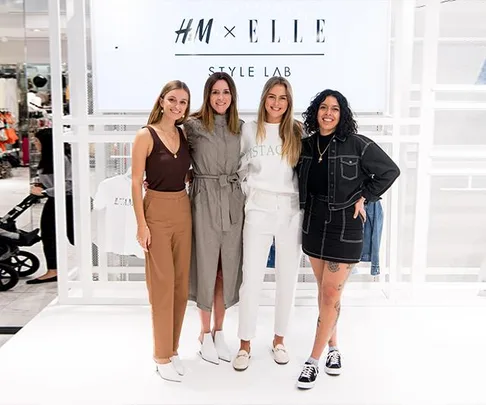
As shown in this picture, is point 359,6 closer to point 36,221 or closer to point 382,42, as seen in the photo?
point 382,42

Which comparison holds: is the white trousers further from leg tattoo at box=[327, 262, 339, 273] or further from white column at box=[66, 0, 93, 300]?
white column at box=[66, 0, 93, 300]

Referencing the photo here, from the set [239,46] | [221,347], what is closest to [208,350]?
[221,347]

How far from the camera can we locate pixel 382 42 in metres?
3.97

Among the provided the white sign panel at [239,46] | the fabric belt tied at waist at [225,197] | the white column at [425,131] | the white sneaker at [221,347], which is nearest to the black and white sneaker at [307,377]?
the white sneaker at [221,347]

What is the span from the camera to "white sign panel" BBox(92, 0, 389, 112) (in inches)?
155

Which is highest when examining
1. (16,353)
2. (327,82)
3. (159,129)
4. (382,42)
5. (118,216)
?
(382,42)

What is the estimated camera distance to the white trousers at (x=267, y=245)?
3.09m

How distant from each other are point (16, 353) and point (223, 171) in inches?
59.4

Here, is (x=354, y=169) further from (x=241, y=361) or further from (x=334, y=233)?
(x=241, y=361)

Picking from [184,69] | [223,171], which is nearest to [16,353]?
[223,171]

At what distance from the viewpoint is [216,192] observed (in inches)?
123

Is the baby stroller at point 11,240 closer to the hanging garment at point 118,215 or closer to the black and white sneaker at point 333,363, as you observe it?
the hanging garment at point 118,215

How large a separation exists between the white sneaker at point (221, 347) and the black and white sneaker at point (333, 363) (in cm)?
51

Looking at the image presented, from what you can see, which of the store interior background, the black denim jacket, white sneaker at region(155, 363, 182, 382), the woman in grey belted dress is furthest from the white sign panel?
white sneaker at region(155, 363, 182, 382)
